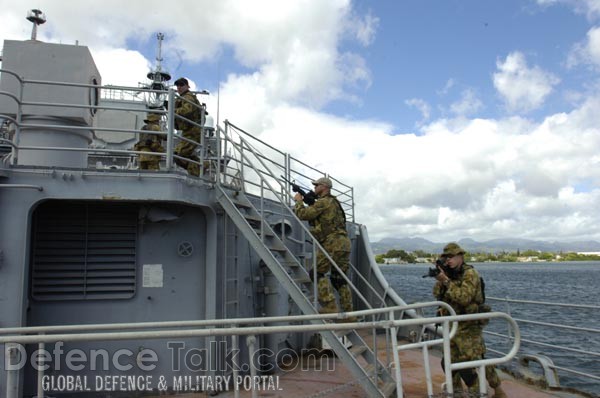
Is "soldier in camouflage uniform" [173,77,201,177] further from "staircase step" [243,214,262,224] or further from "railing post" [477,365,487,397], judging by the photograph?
"railing post" [477,365,487,397]

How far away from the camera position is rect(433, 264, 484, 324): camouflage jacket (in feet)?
15.3

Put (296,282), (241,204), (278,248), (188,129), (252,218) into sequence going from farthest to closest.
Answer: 1. (188,129)
2. (241,204)
3. (252,218)
4. (278,248)
5. (296,282)

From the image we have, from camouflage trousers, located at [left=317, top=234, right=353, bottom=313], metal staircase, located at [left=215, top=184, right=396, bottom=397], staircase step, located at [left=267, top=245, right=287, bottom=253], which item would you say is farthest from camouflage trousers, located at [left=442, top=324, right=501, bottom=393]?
staircase step, located at [left=267, top=245, right=287, bottom=253]

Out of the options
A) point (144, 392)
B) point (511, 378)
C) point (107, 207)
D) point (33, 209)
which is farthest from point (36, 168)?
point (511, 378)

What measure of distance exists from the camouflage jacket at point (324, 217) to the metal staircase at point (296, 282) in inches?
23.1

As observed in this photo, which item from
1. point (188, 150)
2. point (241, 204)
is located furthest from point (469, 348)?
point (188, 150)

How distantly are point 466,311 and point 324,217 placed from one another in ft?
7.28

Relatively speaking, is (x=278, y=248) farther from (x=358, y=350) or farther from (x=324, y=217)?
(x=358, y=350)

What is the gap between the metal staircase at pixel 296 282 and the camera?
193 inches

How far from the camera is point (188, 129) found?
6.53 meters

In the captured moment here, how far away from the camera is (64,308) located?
18.5 feet

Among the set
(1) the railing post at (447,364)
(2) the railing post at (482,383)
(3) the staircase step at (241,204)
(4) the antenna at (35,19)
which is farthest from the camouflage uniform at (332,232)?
(4) the antenna at (35,19)

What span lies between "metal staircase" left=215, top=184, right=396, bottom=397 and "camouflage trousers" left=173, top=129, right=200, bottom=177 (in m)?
0.82

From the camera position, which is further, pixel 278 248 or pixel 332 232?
pixel 332 232
